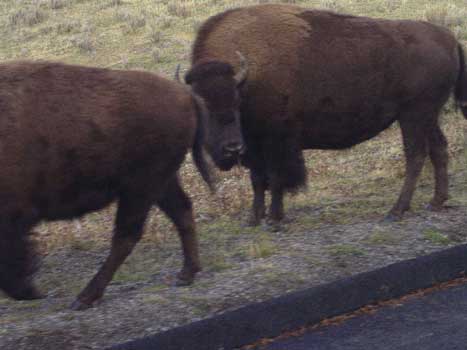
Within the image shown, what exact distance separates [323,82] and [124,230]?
127 inches

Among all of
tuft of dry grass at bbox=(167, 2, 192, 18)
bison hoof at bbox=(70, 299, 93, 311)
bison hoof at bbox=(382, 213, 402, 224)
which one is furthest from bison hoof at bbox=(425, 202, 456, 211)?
tuft of dry grass at bbox=(167, 2, 192, 18)

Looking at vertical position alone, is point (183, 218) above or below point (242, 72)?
below

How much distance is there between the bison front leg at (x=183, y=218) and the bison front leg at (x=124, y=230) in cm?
47

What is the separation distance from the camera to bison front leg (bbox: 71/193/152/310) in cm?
676

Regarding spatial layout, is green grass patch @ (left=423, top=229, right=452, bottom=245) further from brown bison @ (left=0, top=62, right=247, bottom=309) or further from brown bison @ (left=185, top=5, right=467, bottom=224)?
brown bison @ (left=0, top=62, right=247, bottom=309)

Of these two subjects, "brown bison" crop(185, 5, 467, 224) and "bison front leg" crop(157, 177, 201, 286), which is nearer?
"bison front leg" crop(157, 177, 201, 286)

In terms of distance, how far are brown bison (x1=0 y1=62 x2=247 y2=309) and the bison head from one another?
1.42m

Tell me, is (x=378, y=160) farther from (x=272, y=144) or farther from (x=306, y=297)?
(x=306, y=297)

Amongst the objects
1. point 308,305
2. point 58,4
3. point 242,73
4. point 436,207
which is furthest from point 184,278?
point 58,4

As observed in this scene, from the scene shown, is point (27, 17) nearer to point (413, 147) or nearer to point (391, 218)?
point (413, 147)

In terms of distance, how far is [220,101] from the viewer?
8555mm

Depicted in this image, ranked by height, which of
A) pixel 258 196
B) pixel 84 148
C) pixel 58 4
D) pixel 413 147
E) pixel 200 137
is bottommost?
pixel 58 4

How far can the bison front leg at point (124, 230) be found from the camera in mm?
6758

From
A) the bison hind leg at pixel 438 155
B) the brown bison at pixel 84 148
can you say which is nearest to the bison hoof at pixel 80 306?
the brown bison at pixel 84 148
